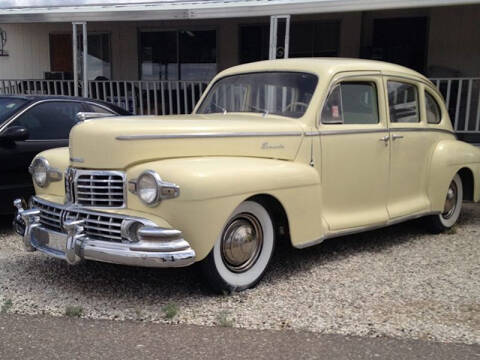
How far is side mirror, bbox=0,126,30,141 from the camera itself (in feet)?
17.8

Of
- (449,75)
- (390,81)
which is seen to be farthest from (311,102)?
(449,75)

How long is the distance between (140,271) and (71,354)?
138cm

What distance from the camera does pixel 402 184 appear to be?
209 inches

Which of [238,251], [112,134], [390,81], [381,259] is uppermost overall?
[390,81]

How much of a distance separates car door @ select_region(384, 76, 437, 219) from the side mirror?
376cm

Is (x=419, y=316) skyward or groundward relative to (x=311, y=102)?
groundward

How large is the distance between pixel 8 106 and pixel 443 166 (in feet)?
15.8

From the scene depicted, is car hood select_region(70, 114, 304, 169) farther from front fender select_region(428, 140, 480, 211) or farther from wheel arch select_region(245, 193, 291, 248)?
front fender select_region(428, 140, 480, 211)

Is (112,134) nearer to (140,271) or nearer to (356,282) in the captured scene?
(140,271)

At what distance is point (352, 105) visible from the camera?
4.88m

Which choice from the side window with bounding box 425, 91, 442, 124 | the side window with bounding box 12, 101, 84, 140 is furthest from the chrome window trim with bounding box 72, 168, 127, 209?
the side window with bounding box 425, 91, 442, 124

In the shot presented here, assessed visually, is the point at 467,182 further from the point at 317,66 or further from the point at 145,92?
the point at 145,92

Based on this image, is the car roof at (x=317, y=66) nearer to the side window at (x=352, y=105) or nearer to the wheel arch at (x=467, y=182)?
the side window at (x=352, y=105)

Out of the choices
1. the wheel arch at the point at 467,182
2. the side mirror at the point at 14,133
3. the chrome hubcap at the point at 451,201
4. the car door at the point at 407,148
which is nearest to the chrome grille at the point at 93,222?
the side mirror at the point at 14,133
